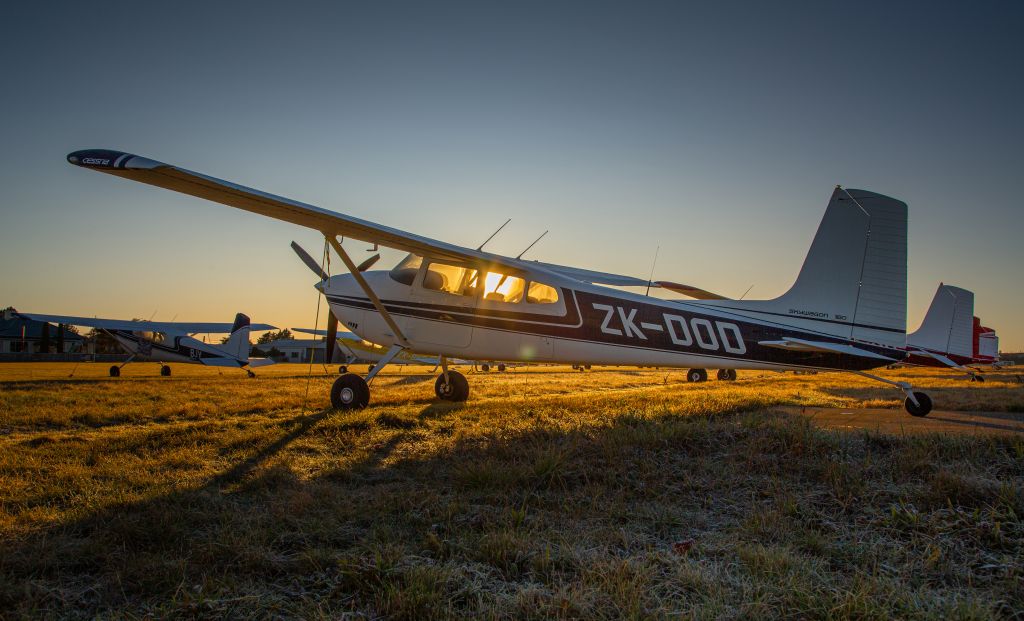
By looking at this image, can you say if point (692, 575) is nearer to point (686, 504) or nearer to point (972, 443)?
point (686, 504)

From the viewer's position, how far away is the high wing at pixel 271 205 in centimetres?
518

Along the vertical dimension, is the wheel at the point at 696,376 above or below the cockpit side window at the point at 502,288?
below

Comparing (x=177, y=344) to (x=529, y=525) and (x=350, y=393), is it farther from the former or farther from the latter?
(x=529, y=525)

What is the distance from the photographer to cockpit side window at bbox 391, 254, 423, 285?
29.3ft

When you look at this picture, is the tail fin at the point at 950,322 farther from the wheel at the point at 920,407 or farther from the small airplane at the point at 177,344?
the small airplane at the point at 177,344

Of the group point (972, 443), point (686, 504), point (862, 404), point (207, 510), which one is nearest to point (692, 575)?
point (686, 504)

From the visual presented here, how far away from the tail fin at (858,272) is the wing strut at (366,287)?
6.30 meters

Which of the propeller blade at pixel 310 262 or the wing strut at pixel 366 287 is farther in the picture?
the propeller blade at pixel 310 262

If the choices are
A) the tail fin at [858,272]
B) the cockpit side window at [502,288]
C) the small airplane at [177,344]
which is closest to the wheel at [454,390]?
the cockpit side window at [502,288]

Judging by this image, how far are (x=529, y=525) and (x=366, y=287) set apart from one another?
236 inches

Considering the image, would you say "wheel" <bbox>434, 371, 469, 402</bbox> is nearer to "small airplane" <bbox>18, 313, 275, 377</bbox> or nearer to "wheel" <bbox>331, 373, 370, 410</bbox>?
"wheel" <bbox>331, 373, 370, 410</bbox>

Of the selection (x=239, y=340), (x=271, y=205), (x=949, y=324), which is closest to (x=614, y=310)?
(x=271, y=205)

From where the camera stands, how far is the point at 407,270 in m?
9.01

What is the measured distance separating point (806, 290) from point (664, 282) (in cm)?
269
